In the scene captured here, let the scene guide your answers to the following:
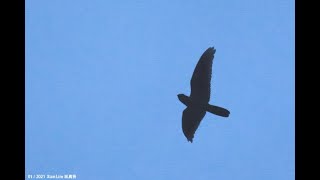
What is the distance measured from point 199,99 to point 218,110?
164 mm

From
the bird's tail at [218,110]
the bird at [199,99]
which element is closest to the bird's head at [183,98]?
the bird at [199,99]

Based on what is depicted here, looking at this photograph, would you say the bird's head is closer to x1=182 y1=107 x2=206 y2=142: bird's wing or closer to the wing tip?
x1=182 y1=107 x2=206 y2=142: bird's wing

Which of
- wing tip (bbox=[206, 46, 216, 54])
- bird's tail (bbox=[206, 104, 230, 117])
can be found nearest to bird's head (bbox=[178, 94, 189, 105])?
bird's tail (bbox=[206, 104, 230, 117])

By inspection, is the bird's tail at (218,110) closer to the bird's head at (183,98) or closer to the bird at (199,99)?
the bird at (199,99)

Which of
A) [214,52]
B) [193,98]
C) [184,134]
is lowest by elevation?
[184,134]

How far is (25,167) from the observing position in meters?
2.68

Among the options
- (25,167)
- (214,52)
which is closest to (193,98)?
(214,52)

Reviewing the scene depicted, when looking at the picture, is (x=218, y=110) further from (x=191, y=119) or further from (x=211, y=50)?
(x=211, y=50)

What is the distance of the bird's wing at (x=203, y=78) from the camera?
283 centimetres

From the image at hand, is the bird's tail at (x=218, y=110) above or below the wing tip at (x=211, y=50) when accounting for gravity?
below

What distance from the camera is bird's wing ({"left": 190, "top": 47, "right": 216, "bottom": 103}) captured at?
9.27 feet
